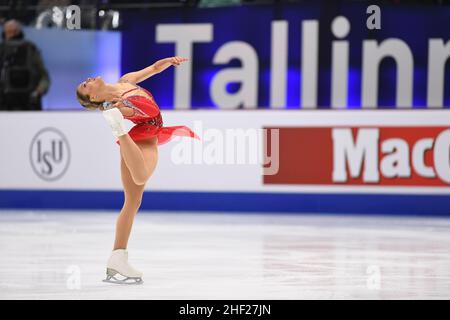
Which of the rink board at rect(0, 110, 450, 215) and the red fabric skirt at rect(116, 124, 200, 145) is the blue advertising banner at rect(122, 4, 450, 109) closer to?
the rink board at rect(0, 110, 450, 215)

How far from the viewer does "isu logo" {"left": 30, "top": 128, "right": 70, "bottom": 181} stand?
41.0 ft

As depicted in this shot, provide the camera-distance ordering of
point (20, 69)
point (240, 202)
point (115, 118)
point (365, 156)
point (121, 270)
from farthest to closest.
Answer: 1. point (20, 69)
2. point (240, 202)
3. point (365, 156)
4. point (121, 270)
5. point (115, 118)

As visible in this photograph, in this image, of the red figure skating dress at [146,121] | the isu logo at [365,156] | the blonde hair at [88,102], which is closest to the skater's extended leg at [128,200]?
the red figure skating dress at [146,121]

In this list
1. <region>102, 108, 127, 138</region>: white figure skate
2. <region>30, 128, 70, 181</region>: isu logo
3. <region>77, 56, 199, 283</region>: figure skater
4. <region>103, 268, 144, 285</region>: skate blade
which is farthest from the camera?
<region>30, 128, 70, 181</region>: isu logo

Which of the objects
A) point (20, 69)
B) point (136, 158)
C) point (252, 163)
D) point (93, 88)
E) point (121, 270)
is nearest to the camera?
point (136, 158)

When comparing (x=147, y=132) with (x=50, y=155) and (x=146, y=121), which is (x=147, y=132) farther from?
(x=50, y=155)

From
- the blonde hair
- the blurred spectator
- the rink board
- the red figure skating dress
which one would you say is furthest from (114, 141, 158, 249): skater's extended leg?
the blurred spectator

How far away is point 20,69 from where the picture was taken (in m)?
13.2

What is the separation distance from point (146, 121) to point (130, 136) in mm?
124

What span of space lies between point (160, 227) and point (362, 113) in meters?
3.23

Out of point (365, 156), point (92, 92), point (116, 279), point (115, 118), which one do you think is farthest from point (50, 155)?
point (115, 118)

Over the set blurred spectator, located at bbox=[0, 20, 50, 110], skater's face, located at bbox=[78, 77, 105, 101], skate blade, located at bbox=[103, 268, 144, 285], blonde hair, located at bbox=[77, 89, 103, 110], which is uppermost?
blurred spectator, located at bbox=[0, 20, 50, 110]
